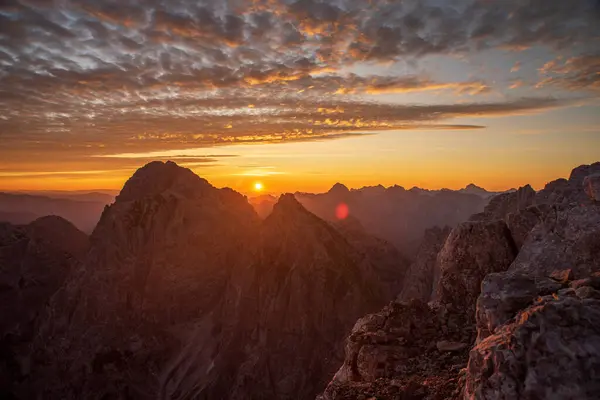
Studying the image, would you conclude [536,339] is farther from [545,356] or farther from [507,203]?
[507,203]

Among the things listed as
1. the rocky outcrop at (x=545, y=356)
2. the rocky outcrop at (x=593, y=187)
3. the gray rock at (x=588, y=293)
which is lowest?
the rocky outcrop at (x=545, y=356)

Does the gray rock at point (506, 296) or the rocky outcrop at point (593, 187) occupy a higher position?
the rocky outcrop at point (593, 187)

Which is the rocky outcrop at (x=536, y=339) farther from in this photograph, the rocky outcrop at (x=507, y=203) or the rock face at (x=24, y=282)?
the rock face at (x=24, y=282)

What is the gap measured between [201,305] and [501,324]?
413 ft

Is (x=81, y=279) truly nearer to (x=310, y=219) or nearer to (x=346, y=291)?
(x=310, y=219)

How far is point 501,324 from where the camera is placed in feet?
40.4

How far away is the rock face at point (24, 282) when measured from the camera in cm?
12950

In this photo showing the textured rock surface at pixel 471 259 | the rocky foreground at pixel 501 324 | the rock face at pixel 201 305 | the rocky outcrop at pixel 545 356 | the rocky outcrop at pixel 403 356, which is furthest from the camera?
the rock face at pixel 201 305

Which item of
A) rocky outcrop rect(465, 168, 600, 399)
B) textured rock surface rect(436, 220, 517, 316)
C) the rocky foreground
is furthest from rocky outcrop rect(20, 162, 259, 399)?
rocky outcrop rect(465, 168, 600, 399)

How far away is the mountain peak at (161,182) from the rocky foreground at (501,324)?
130 m

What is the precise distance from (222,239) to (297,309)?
4234cm

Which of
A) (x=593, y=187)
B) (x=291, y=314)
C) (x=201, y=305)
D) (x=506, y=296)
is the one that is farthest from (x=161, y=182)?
(x=506, y=296)

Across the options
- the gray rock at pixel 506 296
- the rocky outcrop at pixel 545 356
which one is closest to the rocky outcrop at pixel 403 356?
the gray rock at pixel 506 296

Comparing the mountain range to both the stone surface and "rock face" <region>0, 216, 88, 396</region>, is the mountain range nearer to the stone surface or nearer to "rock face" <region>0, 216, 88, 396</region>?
"rock face" <region>0, 216, 88, 396</region>
